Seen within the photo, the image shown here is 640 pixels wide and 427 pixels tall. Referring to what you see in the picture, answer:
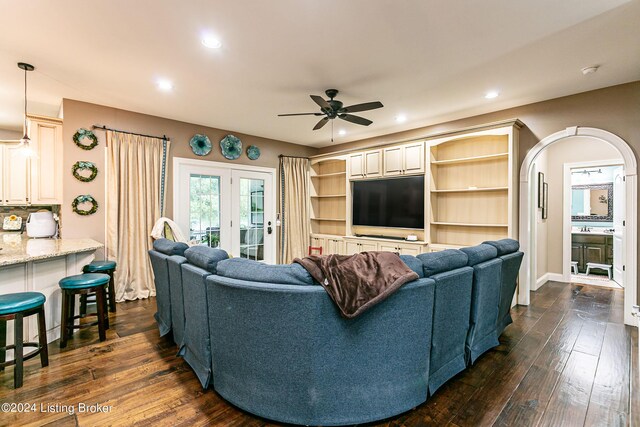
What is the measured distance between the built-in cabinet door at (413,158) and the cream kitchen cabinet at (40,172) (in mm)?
5118

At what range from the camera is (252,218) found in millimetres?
5828

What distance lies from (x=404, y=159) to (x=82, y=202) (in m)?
4.90

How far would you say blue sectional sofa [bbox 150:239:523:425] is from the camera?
1.72m

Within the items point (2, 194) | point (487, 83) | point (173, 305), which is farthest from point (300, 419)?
point (2, 194)

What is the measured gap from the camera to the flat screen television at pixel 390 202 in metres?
4.95

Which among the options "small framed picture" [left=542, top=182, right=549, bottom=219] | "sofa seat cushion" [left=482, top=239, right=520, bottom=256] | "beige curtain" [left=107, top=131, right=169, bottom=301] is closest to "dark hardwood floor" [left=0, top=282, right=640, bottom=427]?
"sofa seat cushion" [left=482, top=239, right=520, bottom=256]

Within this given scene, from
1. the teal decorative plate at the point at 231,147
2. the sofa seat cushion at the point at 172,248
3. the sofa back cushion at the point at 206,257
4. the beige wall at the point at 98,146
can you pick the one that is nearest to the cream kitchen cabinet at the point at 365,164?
the teal decorative plate at the point at 231,147

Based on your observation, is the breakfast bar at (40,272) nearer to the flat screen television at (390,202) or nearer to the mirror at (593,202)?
the flat screen television at (390,202)

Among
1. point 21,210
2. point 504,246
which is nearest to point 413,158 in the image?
point 504,246

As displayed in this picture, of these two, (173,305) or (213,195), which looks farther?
(213,195)

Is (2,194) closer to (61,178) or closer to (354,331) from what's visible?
(61,178)

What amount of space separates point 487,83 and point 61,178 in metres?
5.57

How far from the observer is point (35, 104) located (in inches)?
164

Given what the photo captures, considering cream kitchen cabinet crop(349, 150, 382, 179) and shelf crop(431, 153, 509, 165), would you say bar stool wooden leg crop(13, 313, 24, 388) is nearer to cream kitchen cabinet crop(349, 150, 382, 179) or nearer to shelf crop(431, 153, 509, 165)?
cream kitchen cabinet crop(349, 150, 382, 179)
